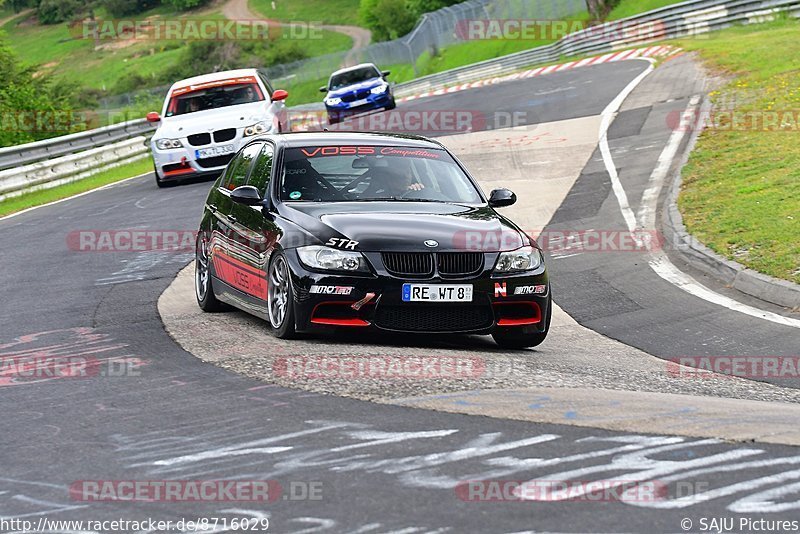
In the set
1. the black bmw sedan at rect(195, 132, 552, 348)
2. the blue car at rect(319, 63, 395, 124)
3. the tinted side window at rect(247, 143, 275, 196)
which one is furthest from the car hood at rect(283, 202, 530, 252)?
the blue car at rect(319, 63, 395, 124)

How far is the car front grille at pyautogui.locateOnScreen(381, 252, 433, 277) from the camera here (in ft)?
30.6

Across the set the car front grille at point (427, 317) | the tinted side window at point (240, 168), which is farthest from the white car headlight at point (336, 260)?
the tinted side window at point (240, 168)

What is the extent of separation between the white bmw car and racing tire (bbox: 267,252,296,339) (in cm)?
1347

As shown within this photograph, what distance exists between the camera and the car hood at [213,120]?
23.2 meters

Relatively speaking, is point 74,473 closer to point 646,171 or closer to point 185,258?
point 185,258

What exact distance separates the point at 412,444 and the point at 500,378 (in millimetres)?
1856

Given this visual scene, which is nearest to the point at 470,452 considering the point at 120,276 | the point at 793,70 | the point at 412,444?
the point at 412,444

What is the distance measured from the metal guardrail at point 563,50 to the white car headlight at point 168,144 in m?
3.76

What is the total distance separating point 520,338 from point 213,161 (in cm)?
1432

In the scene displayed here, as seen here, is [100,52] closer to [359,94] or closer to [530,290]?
[359,94]

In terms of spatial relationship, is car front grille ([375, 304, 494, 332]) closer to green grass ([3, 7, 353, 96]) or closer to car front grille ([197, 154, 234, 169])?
car front grille ([197, 154, 234, 169])

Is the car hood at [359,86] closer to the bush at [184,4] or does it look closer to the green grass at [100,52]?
the green grass at [100,52]

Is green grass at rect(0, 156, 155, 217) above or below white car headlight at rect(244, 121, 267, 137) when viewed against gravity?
below

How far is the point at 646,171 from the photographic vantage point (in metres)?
21.4
